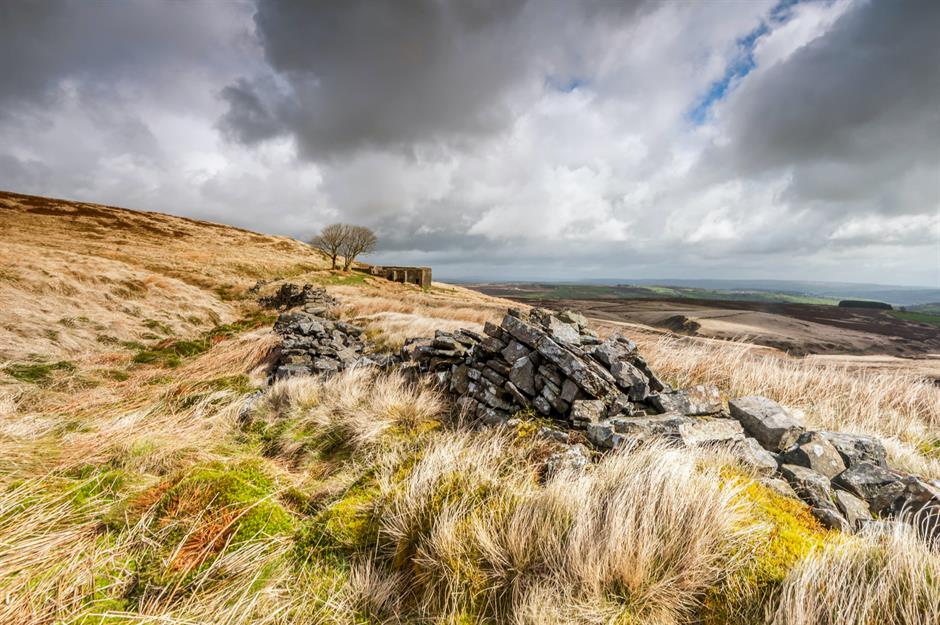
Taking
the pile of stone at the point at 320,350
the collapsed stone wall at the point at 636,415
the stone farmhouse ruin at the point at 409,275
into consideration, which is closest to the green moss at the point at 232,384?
the pile of stone at the point at 320,350

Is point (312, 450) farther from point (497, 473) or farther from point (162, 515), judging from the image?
point (497, 473)

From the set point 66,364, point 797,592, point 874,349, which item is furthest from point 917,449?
point 874,349

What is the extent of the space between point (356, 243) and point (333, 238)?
10.7ft

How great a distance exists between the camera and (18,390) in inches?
305

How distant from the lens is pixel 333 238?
51281 mm

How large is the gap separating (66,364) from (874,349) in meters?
62.2

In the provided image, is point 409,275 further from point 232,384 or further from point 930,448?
point 930,448

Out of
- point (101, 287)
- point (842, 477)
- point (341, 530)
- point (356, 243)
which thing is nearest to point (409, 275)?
point (356, 243)

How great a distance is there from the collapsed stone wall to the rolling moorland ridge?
34 mm

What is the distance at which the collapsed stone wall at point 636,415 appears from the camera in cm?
345

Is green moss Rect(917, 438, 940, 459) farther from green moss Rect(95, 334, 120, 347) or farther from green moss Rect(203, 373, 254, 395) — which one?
green moss Rect(95, 334, 120, 347)

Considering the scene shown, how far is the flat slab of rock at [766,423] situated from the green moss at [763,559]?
5.14ft

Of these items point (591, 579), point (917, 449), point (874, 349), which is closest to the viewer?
point (591, 579)

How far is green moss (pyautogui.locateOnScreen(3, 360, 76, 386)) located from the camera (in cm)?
886
